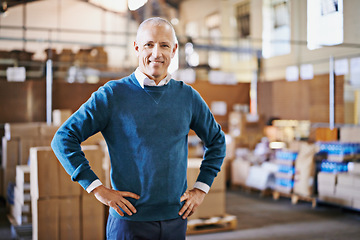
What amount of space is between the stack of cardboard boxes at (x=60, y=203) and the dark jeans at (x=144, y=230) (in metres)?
2.38

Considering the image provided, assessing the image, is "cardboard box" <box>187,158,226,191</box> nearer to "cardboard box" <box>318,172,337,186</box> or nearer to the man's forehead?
"cardboard box" <box>318,172,337,186</box>

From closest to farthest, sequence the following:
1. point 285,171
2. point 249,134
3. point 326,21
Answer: point 326,21 < point 285,171 < point 249,134

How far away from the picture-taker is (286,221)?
586 centimetres

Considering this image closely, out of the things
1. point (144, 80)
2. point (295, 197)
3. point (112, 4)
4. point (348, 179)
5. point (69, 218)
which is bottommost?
point (295, 197)

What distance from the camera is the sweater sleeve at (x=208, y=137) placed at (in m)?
1.98

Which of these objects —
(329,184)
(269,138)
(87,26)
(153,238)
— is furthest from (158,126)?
(87,26)

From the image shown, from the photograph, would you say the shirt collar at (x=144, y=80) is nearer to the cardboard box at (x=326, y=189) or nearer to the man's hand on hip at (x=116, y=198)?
the man's hand on hip at (x=116, y=198)

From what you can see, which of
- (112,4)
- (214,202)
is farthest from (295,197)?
(112,4)

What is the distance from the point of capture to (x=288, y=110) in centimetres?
1028

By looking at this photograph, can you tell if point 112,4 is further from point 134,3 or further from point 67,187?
point 67,187

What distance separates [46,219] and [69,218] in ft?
0.75

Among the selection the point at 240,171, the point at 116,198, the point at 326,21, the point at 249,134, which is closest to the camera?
the point at 116,198

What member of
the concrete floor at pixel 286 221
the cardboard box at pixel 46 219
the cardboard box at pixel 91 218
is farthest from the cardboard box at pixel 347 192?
the cardboard box at pixel 46 219

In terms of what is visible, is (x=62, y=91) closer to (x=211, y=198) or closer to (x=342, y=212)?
(x=211, y=198)
